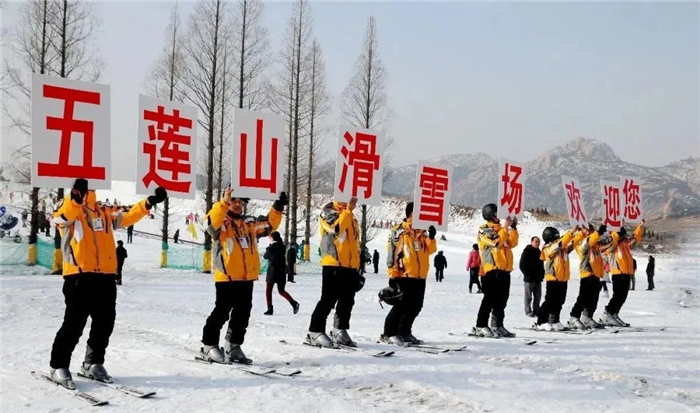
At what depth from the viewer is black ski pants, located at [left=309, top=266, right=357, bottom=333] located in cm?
801

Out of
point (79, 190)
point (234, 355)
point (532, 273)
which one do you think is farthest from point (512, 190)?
point (79, 190)

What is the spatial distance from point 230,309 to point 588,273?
7017 millimetres

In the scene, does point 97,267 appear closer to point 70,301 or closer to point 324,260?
point 70,301

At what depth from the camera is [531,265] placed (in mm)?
13609

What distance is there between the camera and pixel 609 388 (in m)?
6.19

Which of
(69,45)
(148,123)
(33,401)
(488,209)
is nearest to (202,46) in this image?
(69,45)

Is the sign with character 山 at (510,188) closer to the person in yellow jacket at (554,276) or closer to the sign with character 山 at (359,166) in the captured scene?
the person in yellow jacket at (554,276)

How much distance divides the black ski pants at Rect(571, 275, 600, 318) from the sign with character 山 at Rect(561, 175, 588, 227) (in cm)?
100

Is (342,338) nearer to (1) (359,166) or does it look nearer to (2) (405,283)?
(2) (405,283)

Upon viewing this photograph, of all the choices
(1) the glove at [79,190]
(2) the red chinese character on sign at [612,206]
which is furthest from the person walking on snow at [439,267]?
(1) the glove at [79,190]

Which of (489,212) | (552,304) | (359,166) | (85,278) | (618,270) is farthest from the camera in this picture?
(618,270)

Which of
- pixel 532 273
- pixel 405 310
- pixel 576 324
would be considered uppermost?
pixel 532 273

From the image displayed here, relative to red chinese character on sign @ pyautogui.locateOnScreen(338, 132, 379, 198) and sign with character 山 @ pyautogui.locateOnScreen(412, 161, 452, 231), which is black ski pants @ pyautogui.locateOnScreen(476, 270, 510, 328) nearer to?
sign with character 山 @ pyautogui.locateOnScreen(412, 161, 452, 231)

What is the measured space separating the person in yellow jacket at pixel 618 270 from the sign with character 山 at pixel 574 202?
31.2 inches
